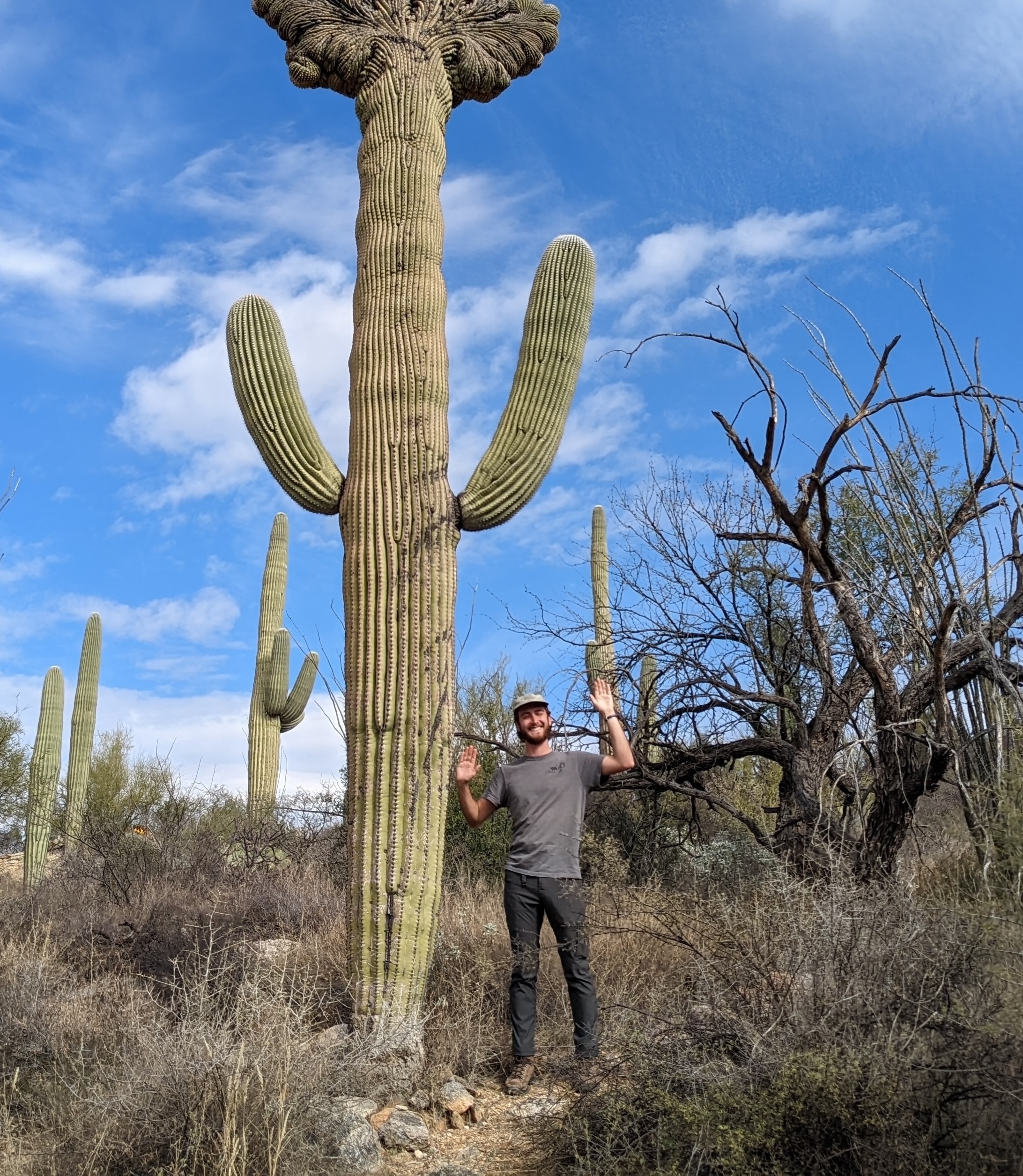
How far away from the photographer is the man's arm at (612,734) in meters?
4.93

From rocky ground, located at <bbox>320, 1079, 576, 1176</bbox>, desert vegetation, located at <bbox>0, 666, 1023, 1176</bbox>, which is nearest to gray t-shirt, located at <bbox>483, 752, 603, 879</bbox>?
desert vegetation, located at <bbox>0, 666, 1023, 1176</bbox>

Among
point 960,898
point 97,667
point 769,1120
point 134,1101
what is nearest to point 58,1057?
point 134,1101

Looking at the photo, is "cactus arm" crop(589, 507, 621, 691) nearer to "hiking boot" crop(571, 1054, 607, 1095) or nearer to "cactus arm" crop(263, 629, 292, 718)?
"hiking boot" crop(571, 1054, 607, 1095)

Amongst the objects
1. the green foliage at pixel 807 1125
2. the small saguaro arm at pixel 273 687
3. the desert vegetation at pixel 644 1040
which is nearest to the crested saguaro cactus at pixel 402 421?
the desert vegetation at pixel 644 1040

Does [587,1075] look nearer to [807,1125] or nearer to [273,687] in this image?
[807,1125]

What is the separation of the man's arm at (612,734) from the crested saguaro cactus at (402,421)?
1063 millimetres

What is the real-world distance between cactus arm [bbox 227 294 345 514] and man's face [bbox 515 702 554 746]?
6.10 feet

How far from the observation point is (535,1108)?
452 cm

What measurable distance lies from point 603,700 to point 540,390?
7.84 ft

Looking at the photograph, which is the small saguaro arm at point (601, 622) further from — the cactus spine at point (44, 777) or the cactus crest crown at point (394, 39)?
the cactus spine at point (44, 777)

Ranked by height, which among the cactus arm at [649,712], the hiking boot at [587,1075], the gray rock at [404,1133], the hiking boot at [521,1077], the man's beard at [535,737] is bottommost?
the gray rock at [404,1133]

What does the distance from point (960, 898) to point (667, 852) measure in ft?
14.4

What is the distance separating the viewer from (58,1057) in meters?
5.22

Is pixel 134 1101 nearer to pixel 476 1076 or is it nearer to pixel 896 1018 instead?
pixel 476 1076
